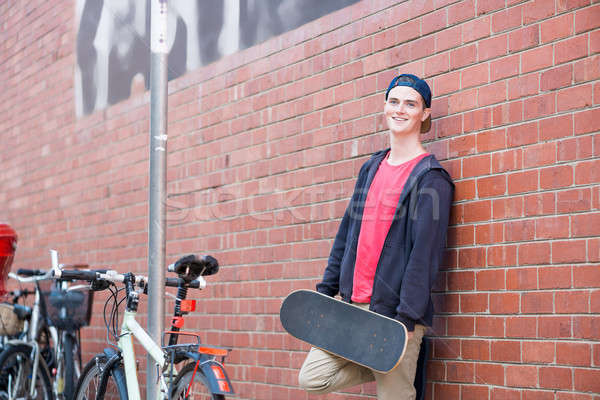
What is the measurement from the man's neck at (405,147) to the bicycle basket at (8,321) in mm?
3624

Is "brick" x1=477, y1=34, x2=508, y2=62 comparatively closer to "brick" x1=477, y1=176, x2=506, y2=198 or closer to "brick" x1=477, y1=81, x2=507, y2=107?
"brick" x1=477, y1=81, x2=507, y2=107

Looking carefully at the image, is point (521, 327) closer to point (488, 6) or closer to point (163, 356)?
point (488, 6)

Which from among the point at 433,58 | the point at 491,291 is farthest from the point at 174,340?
the point at 433,58

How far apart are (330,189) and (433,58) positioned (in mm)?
1044

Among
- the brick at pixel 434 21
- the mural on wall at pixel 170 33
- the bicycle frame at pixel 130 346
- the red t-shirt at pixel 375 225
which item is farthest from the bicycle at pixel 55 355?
the brick at pixel 434 21

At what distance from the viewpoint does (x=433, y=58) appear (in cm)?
413

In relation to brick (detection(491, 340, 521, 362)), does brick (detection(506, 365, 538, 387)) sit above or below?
below

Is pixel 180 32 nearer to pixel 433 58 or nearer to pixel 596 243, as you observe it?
pixel 433 58

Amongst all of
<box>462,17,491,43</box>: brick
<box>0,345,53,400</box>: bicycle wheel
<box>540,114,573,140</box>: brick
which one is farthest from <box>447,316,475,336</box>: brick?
<box>0,345,53,400</box>: bicycle wheel

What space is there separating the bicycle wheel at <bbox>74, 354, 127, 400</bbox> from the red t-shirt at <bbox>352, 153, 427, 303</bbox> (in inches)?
53.6

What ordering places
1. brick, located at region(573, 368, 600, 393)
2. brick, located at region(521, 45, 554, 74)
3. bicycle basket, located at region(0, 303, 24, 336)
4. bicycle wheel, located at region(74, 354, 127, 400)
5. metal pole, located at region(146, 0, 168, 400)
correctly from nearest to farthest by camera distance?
brick, located at region(573, 368, 600, 393), brick, located at region(521, 45, 554, 74), metal pole, located at region(146, 0, 168, 400), bicycle wheel, located at region(74, 354, 127, 400), bicycle basket, located at region(0, 303, 24, 336)

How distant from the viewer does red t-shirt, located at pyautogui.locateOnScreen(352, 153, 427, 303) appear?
3748mm

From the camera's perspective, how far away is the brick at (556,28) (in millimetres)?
3445

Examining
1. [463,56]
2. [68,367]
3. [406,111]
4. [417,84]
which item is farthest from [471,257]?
[68,367]
